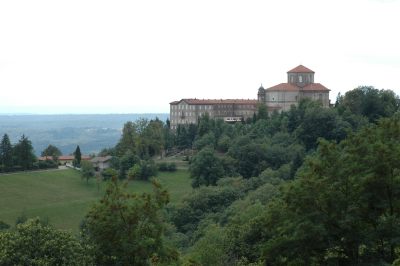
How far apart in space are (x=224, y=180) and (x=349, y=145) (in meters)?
42.7

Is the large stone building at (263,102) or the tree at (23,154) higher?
the large stone building at (263,102)

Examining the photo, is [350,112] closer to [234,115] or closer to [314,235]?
[234,115]

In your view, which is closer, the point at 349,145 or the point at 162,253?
the point at 162,253

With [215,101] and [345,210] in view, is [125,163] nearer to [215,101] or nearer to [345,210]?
[215,101]

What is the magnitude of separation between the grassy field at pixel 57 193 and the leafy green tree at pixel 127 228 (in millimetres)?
35763

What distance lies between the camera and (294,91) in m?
97.3

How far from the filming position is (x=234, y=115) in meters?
108

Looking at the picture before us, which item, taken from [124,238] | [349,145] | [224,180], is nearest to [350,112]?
[224,180]

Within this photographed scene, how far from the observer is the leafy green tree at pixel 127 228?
17.0m

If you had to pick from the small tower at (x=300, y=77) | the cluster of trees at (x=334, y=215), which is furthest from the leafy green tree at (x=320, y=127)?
the cluster of trees at (x=334, y=215)

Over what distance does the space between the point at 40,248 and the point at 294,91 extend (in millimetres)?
83229

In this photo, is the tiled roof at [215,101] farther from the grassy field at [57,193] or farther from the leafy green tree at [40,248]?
the leafy green tree at [40,248]

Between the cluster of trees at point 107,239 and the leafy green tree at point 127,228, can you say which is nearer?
the cluster of trees at point 107,239

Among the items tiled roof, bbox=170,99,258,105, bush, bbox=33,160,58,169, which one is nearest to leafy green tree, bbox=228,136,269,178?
bush, bbox=33,160,58,169
